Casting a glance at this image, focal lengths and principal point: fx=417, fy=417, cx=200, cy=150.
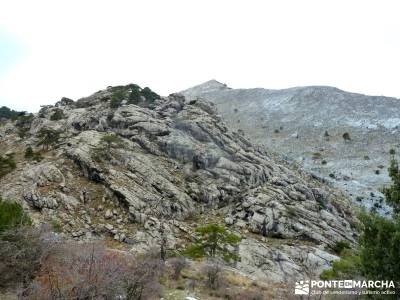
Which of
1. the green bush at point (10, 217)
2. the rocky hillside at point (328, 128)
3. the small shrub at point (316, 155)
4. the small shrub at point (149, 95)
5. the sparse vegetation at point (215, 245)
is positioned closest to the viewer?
the green bush at point (10, 217)

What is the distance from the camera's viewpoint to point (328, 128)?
224 ft

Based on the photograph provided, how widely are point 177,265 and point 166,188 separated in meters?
12.9

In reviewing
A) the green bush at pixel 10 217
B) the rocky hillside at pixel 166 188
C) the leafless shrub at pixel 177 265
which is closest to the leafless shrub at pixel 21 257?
the green bush at pixel 10 217

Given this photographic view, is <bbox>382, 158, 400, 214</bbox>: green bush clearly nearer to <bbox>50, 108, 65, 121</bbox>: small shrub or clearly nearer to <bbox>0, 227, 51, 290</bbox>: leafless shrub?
<bbox>0, 227, 51, 290</bbox>: leafless shrub

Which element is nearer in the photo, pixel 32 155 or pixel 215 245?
pixel 215 245

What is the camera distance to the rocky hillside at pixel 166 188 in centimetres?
2873

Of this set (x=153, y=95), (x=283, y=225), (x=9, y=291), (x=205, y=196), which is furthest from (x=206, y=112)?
(x=9, y=291)

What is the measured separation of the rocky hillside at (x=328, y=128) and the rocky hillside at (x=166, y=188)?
294 inches

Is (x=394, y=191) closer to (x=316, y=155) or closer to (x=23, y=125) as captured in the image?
(x=23, y=125)

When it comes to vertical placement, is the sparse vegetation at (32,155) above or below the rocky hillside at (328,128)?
below

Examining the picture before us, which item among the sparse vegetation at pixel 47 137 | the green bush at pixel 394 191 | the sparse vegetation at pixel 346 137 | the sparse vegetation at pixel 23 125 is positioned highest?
the sparse vegetation at pixel 346 137

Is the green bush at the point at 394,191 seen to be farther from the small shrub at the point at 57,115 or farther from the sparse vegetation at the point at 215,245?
the small shrub at the point at 57,115

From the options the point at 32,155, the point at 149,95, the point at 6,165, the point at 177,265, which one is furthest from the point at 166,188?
the point at 149,95

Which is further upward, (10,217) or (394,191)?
(394,191)
